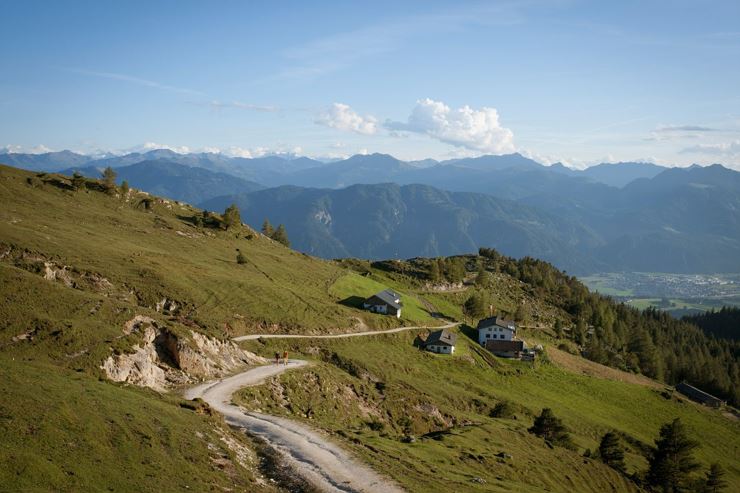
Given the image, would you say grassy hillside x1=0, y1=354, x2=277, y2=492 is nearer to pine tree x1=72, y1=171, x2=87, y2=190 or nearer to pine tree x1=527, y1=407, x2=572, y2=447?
pine tree x1=527, y1=407, x2=572, y2=447

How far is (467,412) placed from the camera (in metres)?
79.7

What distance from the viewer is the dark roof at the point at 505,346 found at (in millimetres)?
119750

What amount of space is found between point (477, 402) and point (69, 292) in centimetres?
6371

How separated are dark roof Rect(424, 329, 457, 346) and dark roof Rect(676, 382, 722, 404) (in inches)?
3331

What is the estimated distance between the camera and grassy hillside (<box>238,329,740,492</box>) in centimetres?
4803

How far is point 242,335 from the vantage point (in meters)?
75.2

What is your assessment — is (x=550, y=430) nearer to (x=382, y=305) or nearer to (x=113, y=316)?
(x=382, y=305)

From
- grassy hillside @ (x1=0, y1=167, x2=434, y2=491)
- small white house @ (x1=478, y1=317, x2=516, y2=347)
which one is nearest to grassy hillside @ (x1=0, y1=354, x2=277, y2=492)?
grassy hillside @ (x1=0, y1=167, x2=434, y2=491)

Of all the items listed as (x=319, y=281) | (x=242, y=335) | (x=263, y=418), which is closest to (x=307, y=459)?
(x=263, y=418)

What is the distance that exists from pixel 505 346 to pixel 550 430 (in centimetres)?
4611

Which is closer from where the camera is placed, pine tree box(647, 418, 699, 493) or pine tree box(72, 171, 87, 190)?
pine tree box(647, 418, 699, 493)

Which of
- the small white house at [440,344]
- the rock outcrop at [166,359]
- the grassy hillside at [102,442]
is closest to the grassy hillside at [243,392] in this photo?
the grassy hillside at [102,442]

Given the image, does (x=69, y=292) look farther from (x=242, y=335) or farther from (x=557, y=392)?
(x=557, y=392)

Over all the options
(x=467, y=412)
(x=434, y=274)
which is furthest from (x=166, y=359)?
(x=434, y=274)
